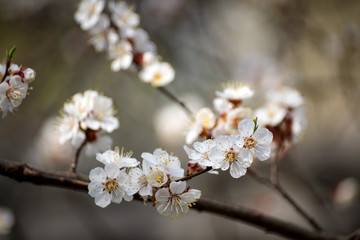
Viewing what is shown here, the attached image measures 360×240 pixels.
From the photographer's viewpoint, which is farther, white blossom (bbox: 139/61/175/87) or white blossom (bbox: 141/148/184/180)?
white blossom (bbox: 139/61/175/87)

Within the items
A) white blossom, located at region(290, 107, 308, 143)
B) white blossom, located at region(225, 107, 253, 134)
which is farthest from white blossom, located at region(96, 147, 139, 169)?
white blossom, located at region(290, 107, 308, 143)

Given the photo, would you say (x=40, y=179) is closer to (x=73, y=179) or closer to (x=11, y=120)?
(x=73, y=179)

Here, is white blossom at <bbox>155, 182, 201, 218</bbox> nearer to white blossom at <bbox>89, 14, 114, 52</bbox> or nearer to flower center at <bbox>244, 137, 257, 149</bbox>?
flower center at <bbox>244, 137, 257, 149</bbox>

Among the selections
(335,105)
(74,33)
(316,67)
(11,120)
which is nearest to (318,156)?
(335,105)

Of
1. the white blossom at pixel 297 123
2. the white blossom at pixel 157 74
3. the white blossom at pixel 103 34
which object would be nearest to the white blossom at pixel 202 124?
the white blossom at pixel 157 74

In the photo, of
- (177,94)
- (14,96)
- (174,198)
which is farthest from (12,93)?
(177,94)

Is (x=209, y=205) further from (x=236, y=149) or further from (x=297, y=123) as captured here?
(x=297, y=123)

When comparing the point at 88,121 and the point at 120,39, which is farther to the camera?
the point at 120,39
